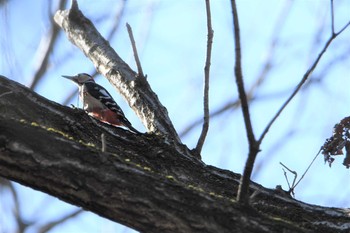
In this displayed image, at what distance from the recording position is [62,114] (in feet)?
11.9

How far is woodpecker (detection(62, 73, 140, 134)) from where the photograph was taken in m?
6.46

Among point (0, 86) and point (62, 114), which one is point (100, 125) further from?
point (0, 86)

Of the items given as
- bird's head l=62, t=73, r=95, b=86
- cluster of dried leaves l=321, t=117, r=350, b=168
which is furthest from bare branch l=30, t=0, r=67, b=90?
cluster of dried leaves l=321, t=117, r=350, b=168

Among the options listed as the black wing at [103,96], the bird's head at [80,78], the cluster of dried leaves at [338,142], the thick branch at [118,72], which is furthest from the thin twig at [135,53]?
the bird's head at [80,78]

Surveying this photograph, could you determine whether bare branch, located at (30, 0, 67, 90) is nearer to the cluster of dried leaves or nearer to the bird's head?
the bird's head

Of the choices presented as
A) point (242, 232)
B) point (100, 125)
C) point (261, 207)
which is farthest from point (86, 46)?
point (242, 232)

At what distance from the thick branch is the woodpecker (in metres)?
1.11

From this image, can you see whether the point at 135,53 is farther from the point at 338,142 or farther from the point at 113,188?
the point at 113,188

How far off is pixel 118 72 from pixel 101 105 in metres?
1.83

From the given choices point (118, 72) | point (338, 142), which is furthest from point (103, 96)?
point (338, 142)

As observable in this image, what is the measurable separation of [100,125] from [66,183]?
45.5 inches

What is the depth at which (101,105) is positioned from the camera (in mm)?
6719

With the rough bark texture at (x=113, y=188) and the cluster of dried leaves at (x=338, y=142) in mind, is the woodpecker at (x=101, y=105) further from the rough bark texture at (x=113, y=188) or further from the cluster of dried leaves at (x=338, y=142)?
the rough bark texture at (x=113, y=188)

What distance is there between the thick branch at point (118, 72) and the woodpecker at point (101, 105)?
1110 mm
